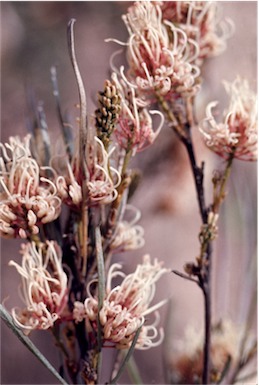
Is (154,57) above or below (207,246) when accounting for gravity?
above

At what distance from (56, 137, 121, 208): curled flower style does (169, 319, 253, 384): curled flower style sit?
23cm

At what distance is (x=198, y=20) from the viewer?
0.42m

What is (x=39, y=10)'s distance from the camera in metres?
0.87

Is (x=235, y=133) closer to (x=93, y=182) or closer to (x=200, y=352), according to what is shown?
(x=93, y=182)

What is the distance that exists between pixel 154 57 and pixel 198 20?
0.19ft

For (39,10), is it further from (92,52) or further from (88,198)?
Result: (88,198)

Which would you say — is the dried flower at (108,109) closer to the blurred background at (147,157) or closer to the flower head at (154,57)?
the flower head at (154,57)

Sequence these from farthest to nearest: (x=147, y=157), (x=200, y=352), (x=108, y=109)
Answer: (x=147, y=157)
(x=200, y=352)
(x=108, y=109)

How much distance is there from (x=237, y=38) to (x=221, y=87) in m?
0.09

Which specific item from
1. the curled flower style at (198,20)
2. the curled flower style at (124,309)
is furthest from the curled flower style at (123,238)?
the curled flower style at (198,20)

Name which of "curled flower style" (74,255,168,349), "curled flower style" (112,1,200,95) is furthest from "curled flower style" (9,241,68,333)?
"curled flower style" (112,1,200,95)

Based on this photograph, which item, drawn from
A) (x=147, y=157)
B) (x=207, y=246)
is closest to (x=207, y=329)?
(x=207, y=246)

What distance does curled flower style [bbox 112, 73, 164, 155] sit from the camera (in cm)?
37

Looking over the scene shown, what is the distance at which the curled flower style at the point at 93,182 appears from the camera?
36cm
